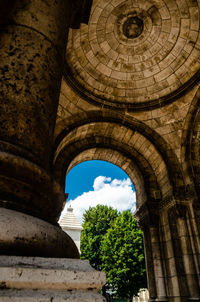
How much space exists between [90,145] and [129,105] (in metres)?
1.92

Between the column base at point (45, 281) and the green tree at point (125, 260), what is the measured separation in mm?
15501

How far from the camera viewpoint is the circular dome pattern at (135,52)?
20.2 feet

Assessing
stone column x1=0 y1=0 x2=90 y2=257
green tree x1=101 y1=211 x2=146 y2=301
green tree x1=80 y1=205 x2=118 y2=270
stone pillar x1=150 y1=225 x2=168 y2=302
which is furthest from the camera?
green tree x1=80 y1=205 x2=118 y2=270

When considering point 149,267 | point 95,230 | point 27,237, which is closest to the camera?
point 27,237

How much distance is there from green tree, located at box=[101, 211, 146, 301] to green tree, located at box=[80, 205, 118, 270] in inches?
98.6

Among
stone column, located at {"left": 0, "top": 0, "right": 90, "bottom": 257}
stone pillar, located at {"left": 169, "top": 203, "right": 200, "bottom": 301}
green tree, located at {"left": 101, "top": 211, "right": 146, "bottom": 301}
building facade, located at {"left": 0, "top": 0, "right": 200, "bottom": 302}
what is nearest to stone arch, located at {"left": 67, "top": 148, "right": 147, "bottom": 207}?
building facade, located at {"left": 0, "top": 0, "right": 200, "bottom": 302}

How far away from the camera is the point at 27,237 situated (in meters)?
1.23

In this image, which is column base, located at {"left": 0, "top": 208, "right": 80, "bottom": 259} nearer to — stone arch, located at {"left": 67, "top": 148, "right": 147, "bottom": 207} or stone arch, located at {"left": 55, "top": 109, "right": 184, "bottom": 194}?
stone arch, located at {"left": 55, "top": 109, "right": 184, "bottom": 194}

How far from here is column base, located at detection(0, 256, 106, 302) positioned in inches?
39.5

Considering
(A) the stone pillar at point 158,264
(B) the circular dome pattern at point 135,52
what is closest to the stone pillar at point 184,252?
(A) the stone pillar at point 158,264

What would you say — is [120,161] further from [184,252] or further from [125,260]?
[125,260]

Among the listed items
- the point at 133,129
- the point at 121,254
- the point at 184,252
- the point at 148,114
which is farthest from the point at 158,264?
the point at 121,254

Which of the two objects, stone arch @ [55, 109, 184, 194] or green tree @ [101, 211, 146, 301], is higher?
stone arch @ [55, 109, 184, 194]

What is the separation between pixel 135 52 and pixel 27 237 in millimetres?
6958
